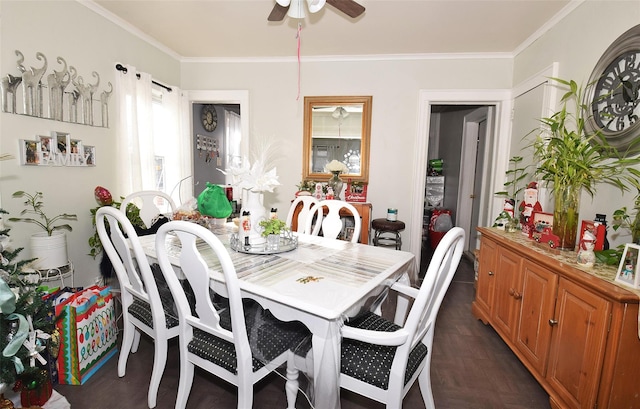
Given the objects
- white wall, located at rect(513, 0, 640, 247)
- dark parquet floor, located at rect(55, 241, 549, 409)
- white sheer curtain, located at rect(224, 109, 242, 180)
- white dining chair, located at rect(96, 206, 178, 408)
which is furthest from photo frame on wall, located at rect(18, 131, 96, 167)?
white wall, located at rect(513, 0, 640, 247)

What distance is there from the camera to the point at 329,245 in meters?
1.95

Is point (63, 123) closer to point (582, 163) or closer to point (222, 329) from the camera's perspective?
point (222, 329)

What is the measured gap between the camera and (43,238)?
2.10 meters

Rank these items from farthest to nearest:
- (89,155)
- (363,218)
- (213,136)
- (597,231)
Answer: (213,136)
(363,218)
(89,155)
(597,231)

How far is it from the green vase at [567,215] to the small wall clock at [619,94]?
0.35 metres

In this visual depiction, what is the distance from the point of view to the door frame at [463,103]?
3.36 m

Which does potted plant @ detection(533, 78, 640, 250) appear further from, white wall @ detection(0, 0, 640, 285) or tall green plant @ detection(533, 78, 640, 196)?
white wall @ detection(0, 0, 640, 285)

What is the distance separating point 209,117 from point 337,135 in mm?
2235

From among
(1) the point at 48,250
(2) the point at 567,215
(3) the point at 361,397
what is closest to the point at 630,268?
(2) the point at 567,215

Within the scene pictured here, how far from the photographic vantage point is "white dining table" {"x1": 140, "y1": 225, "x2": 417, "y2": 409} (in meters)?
1.13

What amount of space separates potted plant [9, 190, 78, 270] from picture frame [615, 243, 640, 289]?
323cm

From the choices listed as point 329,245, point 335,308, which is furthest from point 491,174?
point 335,308

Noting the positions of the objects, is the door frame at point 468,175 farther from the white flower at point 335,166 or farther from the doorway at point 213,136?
the doorway at point 213,136

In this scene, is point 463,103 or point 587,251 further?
point 463,103
